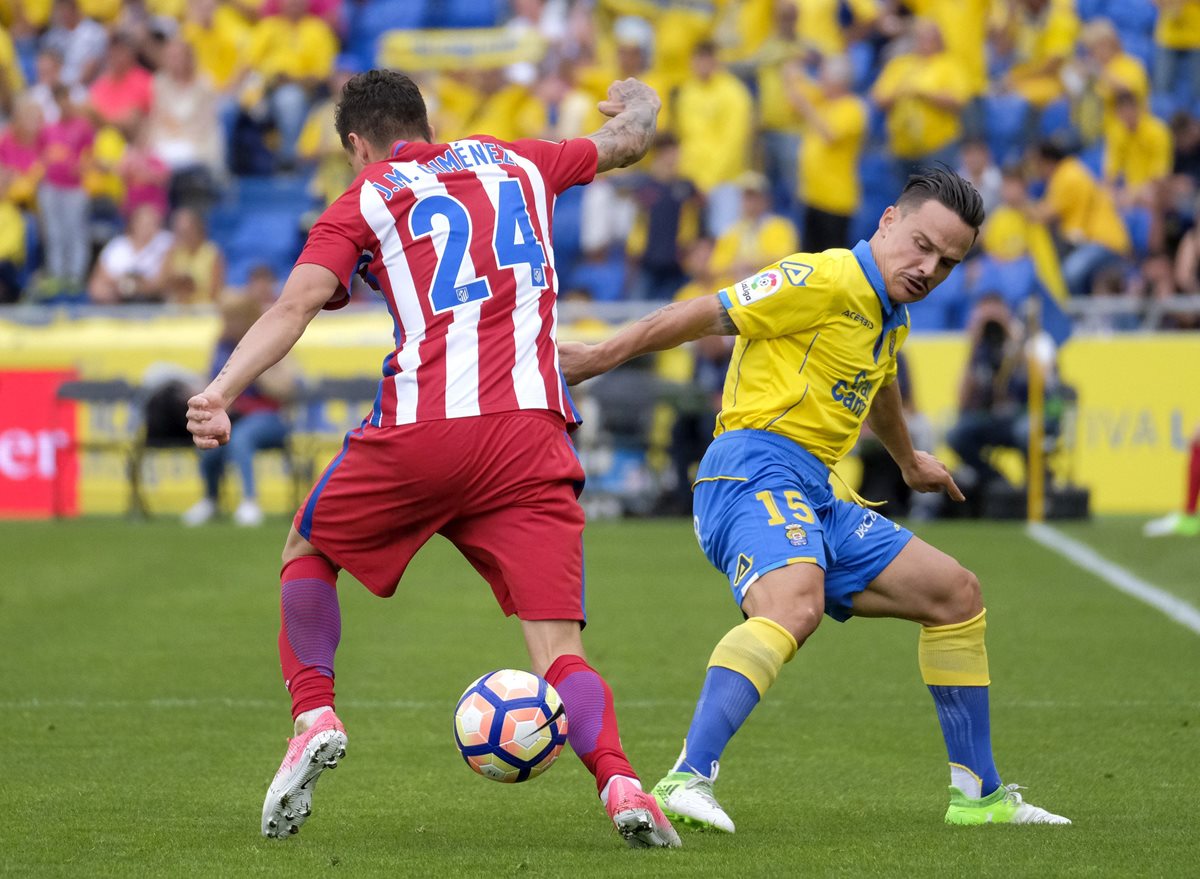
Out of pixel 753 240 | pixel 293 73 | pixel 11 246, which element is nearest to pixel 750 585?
pixel 753 240

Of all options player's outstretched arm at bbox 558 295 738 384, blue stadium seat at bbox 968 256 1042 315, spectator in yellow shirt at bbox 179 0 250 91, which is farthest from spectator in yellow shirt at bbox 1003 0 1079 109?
player's outstretched arm at bbox 558 295 738 384

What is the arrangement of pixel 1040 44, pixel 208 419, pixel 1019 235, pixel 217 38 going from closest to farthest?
pixel 208 419 → pixel 1019 235 → pixel 1040 44 → pixel 217 38

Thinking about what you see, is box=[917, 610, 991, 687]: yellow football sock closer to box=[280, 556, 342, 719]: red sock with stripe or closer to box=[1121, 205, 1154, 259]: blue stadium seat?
box=[280, 556, 342, 719]: red sock with stripe

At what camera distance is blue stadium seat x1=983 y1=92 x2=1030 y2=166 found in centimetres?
1845

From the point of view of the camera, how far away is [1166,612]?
10.3 meters

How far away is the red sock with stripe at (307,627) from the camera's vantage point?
17.0 ft

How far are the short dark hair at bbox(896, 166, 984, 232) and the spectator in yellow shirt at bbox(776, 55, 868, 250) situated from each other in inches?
482

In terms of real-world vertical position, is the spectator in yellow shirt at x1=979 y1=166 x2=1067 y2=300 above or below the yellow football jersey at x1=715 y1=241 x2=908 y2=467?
below

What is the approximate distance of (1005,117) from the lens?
1845 centimetres

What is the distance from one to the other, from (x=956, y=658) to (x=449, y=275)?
5.88ft

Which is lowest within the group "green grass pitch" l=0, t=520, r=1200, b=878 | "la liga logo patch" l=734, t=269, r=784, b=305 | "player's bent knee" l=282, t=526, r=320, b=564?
"green grass pitch" l=0, t=520, r=1200, b=878

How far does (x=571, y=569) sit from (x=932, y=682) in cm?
115

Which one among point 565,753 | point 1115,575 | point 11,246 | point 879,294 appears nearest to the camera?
point 879,294

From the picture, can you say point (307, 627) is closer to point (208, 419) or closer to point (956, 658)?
point (208, 419)
